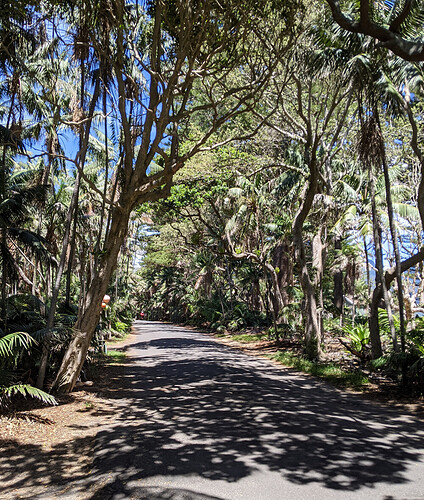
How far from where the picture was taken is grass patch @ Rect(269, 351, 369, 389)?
982 centimetres

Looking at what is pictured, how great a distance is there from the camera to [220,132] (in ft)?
58.5

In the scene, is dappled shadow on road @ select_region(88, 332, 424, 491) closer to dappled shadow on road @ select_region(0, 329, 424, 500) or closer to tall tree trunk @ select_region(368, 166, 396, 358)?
dappled shadow on road @ select_region(0, 329, 424, 500)

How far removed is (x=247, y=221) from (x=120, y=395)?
13298mm

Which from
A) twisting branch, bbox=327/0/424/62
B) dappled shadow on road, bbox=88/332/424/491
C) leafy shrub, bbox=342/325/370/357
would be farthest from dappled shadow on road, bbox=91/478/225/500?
leafy shrub, bbox=342/325/370/357

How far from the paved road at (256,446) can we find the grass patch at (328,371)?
3.23 feet

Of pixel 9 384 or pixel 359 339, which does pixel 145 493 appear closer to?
pixel 9 384

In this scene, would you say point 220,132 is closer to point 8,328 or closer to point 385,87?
point 385,87

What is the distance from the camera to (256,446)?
16.6 feet

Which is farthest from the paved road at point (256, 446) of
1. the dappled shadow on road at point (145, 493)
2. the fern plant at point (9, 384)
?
the fern plant at point (9, 384)

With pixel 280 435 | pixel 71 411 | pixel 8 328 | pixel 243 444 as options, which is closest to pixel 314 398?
pixel 280 435

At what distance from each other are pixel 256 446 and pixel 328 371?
21.7 feet

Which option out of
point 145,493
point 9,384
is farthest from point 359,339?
point 145,493

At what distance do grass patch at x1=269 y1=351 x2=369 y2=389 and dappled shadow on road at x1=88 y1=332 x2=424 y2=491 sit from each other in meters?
0.84

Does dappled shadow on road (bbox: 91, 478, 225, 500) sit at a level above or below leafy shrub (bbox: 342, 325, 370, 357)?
below
